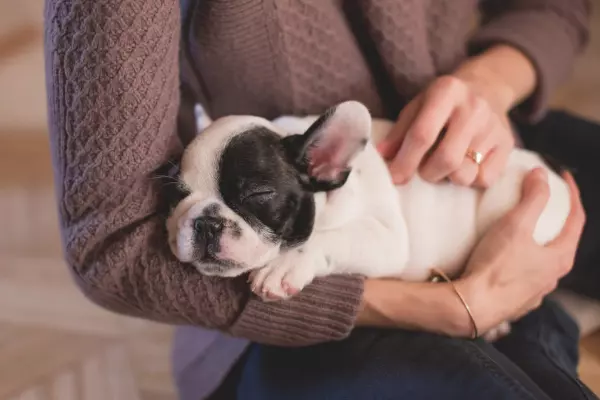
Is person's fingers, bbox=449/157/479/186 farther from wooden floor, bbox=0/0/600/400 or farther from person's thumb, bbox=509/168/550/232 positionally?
wooden floor, bbox=0/0/600/400

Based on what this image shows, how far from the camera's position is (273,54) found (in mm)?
912

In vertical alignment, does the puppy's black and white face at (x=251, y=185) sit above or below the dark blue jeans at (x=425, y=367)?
above

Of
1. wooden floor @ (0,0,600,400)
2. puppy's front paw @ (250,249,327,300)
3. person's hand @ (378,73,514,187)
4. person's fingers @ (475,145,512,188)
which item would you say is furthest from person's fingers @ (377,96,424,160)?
wooden floor @ (0,0,600,400)

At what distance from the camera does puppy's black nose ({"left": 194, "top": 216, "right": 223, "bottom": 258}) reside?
0.75m

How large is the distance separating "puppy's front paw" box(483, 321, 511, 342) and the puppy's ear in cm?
37

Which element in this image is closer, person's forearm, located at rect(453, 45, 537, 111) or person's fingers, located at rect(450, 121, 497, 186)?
person's fingers, located at rect(450, 121, 497, 186)

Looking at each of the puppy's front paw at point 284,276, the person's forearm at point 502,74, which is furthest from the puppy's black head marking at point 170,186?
the person's forearm at point 502,74

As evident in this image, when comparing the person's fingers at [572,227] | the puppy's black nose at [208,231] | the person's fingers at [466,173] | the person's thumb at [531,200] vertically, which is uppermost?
the puppy's black nose at [208,231]

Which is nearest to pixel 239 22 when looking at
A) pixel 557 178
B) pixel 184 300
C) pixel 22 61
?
pixel 184 300

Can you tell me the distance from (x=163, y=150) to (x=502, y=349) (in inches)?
22.4

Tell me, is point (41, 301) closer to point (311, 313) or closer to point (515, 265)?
point (311, 313)

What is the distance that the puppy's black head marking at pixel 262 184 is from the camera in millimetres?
767

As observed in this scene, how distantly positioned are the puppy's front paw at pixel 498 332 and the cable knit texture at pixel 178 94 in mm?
281

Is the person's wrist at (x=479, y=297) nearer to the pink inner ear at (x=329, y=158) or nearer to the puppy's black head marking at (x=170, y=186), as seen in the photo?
the pink inner ear at (x=329, y=158)
